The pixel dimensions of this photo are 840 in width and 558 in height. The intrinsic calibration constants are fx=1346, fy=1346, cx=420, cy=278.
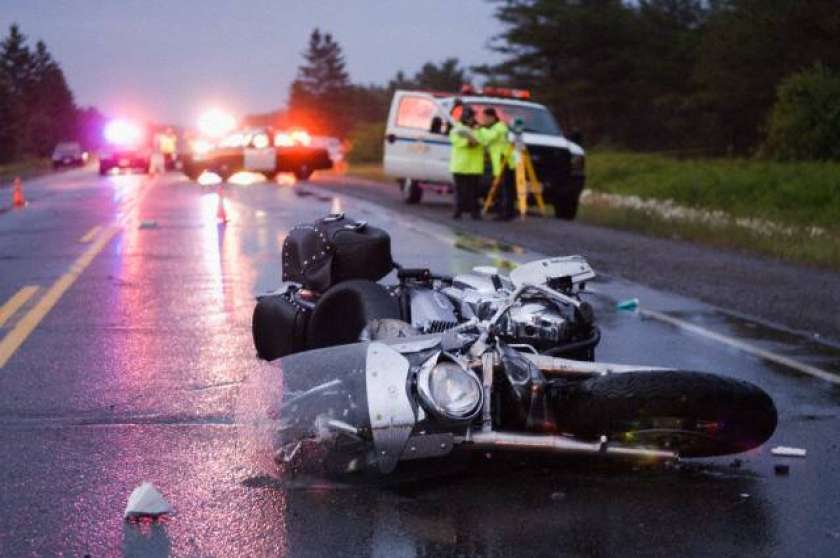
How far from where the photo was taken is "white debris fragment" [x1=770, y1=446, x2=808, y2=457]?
5.97 metres

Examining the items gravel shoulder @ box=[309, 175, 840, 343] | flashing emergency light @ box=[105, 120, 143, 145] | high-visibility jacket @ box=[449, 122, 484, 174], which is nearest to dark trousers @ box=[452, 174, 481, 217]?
high-visibility jacket @ box=[449, 122, 484, 174]

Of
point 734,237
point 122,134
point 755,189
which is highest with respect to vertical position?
point 734,237

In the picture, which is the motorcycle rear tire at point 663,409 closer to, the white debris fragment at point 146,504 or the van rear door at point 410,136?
the white debris fragment at point 146,504

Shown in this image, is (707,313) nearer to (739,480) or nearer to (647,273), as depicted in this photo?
(647,273)

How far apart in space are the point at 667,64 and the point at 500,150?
51.4m

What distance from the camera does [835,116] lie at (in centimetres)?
3847

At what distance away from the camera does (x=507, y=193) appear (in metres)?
23.0

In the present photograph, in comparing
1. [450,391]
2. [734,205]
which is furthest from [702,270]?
[734,205]

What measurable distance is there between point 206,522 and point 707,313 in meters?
6.97

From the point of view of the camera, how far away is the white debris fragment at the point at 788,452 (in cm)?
597

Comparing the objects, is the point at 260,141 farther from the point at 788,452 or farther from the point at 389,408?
the point at 389,408

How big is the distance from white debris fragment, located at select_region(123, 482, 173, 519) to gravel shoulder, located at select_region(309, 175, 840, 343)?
6.10m

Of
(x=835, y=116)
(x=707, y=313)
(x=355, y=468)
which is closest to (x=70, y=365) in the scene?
(x=355, y=468)

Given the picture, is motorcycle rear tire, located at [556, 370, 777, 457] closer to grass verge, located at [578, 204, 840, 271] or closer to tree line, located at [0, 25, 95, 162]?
grass verge, located at [578, 204, 840, 271]
